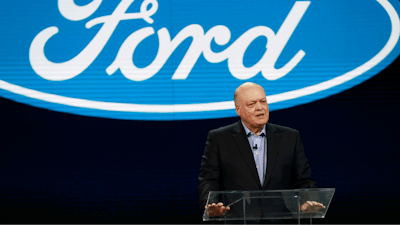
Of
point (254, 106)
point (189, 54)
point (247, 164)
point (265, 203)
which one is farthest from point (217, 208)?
point (189, 54)

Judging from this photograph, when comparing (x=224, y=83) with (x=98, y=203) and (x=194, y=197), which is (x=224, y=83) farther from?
(x=98, y=203)

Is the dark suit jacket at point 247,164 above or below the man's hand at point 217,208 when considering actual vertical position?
above

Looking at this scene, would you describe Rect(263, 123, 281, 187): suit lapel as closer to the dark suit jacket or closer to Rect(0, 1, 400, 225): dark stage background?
the dark suit jacket

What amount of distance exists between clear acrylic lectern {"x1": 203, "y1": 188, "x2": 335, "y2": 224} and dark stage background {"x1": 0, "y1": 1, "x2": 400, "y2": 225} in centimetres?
202

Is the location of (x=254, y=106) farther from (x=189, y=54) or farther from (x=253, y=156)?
(x=189, y=54)

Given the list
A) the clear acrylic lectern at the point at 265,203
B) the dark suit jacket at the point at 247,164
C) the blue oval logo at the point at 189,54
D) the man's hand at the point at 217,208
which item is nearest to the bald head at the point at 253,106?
the dark suit jacket at the point at 247,164

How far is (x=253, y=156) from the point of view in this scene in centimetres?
248

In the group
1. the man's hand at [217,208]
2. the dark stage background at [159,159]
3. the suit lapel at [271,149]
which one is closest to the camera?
the man's hand at [217,208]

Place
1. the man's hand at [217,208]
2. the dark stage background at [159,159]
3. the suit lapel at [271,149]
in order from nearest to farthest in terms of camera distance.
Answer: the man's hand at [217,208]
the suit lapel at [271,149]
the dark stage background at [159,159]

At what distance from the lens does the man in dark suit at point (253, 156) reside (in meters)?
2.44

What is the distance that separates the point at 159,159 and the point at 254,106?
162 centimetres

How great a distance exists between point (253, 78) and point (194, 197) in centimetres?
138

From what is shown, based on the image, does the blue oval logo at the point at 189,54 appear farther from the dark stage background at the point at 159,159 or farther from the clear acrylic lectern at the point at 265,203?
the clear acrylic lectern at the point at 265,203

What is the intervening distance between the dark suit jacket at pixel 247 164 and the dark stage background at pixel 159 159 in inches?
48.7
